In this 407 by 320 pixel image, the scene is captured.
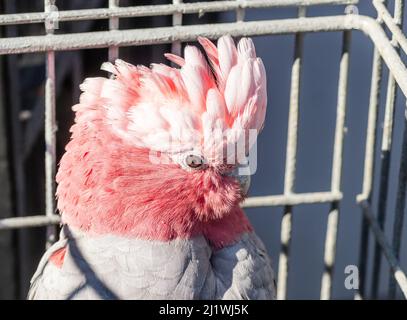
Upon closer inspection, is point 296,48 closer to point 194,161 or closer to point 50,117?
point 194,161

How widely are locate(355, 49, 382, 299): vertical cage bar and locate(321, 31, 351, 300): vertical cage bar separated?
6 centimetres

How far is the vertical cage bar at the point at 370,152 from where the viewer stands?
184 centimetres

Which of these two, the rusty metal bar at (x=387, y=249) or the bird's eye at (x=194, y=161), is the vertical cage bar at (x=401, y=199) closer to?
the rusty metal bar at (x=387, y=249)

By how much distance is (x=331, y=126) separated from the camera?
3180 mm

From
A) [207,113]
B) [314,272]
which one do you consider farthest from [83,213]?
[314,272]

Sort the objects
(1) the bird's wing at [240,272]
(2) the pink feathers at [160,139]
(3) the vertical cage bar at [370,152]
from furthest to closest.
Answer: (3) the vertical cage bar at [370,152] < (1) the bird's wing at [240,272] < (2) the pink feathers at [160,139]

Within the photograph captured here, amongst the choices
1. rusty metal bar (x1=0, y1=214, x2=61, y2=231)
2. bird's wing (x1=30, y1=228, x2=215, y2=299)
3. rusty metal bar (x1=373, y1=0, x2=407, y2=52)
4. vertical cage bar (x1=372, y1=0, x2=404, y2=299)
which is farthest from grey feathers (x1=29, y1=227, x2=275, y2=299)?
rusty metal bar (x1=373, y1=0, x2=407, y2=52)

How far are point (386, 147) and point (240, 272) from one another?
42 cm

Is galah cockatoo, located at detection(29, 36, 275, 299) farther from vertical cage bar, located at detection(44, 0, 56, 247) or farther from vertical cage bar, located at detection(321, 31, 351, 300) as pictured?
vertical cage bar, located at detection(321, 31, 351, 300)

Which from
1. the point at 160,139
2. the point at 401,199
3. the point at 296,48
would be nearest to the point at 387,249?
the point at 401,199

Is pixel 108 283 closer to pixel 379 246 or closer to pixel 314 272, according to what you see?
pixel 379 246

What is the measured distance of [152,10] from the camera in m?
1.71

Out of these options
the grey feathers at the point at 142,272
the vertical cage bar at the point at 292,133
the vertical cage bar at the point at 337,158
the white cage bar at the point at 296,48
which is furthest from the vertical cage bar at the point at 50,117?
the vertical cage bar at the point at 337,158

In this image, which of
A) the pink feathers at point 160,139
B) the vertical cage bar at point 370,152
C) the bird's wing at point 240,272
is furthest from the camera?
the vertical cage bar at point 370,152
